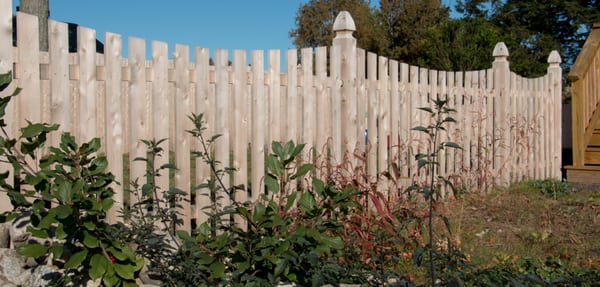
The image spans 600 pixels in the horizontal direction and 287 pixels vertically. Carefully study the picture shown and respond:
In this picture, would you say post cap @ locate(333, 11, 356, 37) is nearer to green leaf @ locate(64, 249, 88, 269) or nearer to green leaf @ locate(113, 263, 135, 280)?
green leaf @ locate(113, 263, 135, 280)

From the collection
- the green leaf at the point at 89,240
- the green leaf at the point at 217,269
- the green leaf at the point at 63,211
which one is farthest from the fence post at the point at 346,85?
the green leaf at the point at 63,211

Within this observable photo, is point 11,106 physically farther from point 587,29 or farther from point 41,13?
point 587,29

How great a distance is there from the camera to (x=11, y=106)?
3578 millimetres

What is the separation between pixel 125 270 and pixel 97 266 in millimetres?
144

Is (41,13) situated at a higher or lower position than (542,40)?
lower

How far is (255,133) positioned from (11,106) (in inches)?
74.8

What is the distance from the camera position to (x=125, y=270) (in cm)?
276

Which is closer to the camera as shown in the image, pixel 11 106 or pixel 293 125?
pixel 11 106

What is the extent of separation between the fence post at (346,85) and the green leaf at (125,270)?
9.99 ft

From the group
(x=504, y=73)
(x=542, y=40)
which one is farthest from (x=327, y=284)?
(x=542, y=40)

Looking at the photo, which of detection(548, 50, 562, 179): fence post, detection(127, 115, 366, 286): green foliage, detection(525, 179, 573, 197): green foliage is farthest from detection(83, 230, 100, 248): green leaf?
detection(548, 50, 562, 179): fence post

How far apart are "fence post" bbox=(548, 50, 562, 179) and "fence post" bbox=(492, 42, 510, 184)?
6.37ft

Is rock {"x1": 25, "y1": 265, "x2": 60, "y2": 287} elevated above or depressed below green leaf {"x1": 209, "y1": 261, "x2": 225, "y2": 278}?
below

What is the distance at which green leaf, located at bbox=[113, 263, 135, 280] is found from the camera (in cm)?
274
